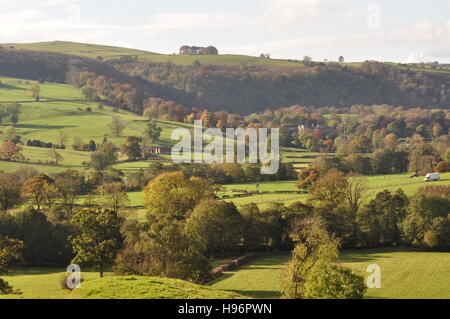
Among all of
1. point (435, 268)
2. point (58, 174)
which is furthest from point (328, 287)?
point (58, 174)

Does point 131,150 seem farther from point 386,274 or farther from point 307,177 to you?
point 386,274

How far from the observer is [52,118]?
14600 centimetres

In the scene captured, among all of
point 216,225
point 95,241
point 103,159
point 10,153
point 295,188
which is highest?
point 10,153

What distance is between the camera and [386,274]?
165 ft

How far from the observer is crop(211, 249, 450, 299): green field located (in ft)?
148

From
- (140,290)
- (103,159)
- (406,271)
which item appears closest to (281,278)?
(406,271)

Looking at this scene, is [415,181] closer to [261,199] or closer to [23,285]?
[261,199]

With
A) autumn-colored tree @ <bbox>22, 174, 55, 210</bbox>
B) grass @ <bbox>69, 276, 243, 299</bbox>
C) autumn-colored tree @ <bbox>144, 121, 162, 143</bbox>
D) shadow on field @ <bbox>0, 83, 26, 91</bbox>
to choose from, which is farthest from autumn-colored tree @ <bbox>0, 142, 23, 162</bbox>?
shadow on field @ <bbox>0, 83, 26, 91</bbox>

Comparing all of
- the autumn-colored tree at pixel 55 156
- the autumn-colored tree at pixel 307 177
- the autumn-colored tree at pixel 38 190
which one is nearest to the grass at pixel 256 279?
the autumn-colored tree at pixel 38 190

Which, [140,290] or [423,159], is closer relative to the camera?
[140,290]

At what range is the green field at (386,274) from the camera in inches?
1775

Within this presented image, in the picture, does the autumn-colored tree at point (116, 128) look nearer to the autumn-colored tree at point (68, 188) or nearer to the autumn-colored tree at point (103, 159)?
the autumn-colored tree at point (103, 159)

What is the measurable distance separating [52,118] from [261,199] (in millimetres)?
83254

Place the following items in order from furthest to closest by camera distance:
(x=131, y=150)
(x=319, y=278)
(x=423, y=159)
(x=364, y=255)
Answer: (x=131, y=150) → (x=423, y=159) → (x=364, y=255) → (x=319, y=278)
